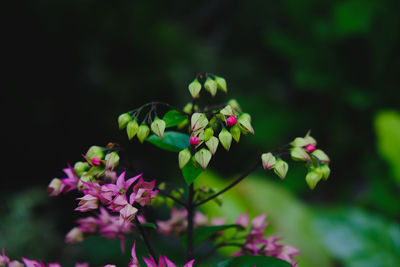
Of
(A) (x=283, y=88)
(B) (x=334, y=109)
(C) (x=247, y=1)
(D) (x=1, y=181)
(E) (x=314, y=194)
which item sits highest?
(C) (x=247, y=1)

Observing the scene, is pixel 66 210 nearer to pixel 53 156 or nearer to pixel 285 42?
pixel 53 156

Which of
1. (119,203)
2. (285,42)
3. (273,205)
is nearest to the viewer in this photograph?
(119,203)

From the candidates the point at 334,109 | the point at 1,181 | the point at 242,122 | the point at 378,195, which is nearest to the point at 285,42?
the point at 334,109

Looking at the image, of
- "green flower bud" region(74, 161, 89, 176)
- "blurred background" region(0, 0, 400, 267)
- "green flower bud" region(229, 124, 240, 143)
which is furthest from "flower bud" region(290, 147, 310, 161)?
"blurred background" region(0, 0, 400, 267)

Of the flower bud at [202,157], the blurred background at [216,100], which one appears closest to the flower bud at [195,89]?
the flower bud at [202,157]

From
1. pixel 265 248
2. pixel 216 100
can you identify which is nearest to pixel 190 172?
pixel 265 248

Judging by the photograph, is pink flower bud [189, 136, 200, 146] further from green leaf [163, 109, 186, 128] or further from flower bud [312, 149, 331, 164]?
flower bud [312, 149, 331, 164]

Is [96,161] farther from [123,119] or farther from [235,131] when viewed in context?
[235,131]

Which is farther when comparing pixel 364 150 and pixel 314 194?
pixel 314 194
